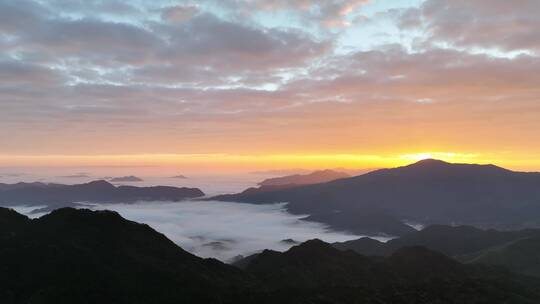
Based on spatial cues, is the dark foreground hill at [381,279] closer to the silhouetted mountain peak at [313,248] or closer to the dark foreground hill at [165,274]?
the silhouetted mountain peak at [313,248]

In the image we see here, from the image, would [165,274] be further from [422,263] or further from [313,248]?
[422,263]

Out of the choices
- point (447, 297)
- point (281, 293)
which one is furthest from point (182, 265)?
point (447, 297)

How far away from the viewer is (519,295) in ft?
398

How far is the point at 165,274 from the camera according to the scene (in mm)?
104875

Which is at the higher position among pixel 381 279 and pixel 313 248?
pixel 313 248

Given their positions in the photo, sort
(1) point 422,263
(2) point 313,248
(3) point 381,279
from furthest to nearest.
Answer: (1) point 422,263, (2) point 313,248, (3) point 381,279

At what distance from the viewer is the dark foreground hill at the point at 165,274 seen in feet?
302

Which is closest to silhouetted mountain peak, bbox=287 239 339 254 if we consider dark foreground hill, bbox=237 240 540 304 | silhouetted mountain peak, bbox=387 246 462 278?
dark foreground hill, bbox=237 240 540 304

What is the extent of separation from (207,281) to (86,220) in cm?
4630

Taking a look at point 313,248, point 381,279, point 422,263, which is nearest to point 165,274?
point 381,279

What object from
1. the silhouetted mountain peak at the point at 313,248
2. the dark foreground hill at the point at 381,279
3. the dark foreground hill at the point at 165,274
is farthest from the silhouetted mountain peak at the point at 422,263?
the silhouetted mountain peak at the point at 313,248

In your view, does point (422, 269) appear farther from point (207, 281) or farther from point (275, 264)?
point (207, 281)

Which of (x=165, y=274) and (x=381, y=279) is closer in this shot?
(x=165, y=274)

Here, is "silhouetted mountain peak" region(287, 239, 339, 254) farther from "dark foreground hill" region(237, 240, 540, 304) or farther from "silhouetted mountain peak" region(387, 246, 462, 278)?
"silhouetted mountain peak" region(387, 246, 462, 278)
